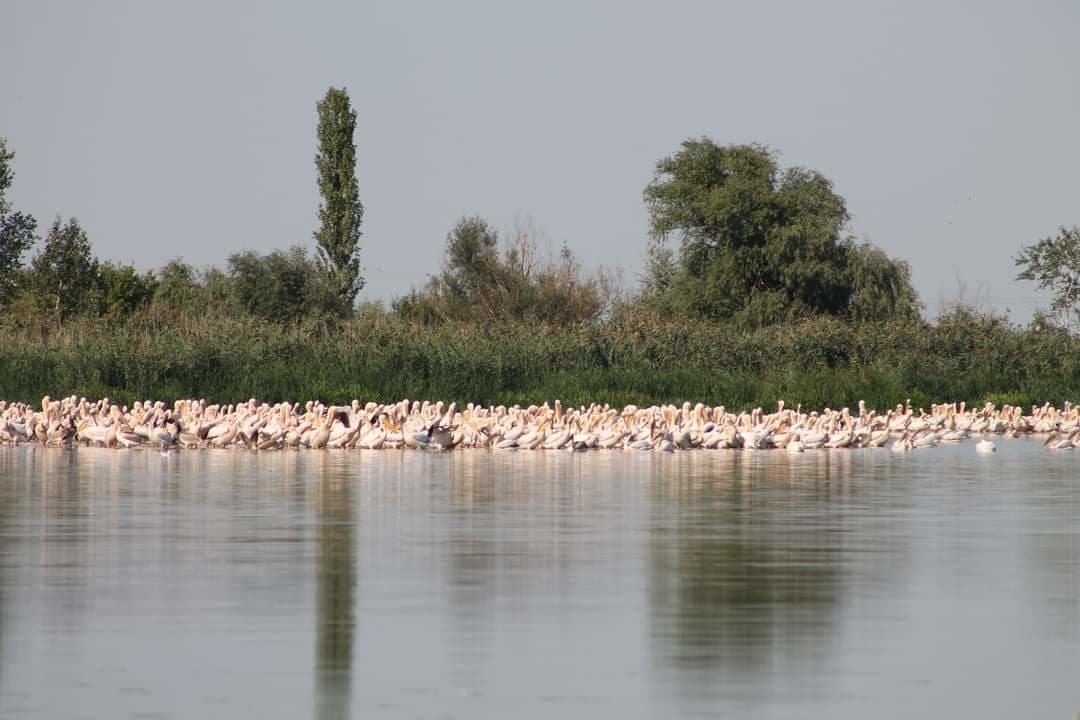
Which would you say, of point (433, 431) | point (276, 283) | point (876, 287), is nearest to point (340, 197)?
point (276, 283)

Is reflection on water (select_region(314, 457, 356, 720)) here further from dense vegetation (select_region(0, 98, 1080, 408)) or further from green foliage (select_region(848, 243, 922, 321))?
green foliage (select_region(848, 243, 922, 321))

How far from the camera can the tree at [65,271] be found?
6712 centimetres

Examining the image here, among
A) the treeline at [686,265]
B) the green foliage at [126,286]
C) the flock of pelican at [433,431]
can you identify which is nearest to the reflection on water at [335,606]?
the flock of pelican at [433,431]

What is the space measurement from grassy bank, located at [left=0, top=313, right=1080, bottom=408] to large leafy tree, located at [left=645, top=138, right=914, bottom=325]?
16.0 meters

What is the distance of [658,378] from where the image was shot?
40.2 meters

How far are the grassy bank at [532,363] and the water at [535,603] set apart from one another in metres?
20.2

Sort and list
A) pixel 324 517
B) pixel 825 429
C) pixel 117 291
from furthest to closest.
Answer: pixel 117 291, pixel 825 429, pixel 324 517

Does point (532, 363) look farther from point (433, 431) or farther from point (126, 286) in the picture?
point (126, 286)

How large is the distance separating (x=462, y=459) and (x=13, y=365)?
16222mm

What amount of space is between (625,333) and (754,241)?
22.3 m

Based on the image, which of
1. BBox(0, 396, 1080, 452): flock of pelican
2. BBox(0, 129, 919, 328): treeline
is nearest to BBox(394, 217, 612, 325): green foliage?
BBox(0, 129, 919, 328): treeline

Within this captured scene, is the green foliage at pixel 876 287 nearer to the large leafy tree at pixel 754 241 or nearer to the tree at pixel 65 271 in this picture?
the large leafy tree at pixel 754 241

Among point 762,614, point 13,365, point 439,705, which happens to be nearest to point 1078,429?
point 13,365

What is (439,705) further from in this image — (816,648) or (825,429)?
(825,429)
